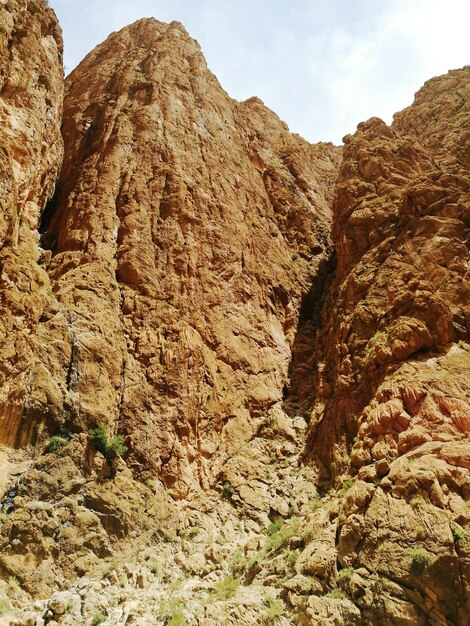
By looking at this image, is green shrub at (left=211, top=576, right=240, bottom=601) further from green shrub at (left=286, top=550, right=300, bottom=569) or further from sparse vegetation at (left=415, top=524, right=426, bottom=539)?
sparse vegetation at (left=415, top=524, right=426, bottom=539)

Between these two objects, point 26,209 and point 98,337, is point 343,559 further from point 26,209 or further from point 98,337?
point 26,209

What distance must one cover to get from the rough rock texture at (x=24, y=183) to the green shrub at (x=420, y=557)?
1022cm

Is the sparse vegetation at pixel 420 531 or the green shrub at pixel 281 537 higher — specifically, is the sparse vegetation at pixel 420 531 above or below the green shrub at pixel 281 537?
above

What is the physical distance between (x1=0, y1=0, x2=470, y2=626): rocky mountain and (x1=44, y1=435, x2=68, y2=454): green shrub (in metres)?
0.12

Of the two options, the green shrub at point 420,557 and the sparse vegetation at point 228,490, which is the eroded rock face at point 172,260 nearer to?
the sparse vegetation at point 228,490

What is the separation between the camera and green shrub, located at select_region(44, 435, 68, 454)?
13836 mm

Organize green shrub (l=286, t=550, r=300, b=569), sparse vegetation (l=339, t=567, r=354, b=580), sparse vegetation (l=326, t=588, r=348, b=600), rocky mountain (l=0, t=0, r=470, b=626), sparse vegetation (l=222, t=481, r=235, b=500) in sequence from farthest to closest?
sparse vegetation (l=222, t=481, r=235, b=500) < green shrub (l=286, t=550, r=300, b=569) < rocky mountain (l=0, t=0, r=470, b=626) < sparse vegetation (l=339, t=567, r=354, b=580) < sparse vegetation (l=326, t=588, r=348, b=600)

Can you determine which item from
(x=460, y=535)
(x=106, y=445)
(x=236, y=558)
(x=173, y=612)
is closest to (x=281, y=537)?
(x=236, y=558)

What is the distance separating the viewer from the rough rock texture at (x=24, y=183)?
13.9 m

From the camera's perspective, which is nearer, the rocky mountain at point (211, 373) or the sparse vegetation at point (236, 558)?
the rocky mountain at point (211, 373)

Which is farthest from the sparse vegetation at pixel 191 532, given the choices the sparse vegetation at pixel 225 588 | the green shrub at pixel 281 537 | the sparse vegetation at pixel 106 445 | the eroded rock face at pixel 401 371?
the eroded rock face at pixel 401 371

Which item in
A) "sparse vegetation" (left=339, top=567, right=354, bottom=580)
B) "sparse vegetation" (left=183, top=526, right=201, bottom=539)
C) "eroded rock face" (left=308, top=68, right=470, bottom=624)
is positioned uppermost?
"eroded rock face" (left=308, top=68, right=470, bottom=624)

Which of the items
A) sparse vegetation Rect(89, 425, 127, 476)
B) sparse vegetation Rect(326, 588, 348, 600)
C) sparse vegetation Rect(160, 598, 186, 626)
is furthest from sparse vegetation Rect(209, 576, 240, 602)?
sparse vegetation Rect(89, 425, 127, 476)

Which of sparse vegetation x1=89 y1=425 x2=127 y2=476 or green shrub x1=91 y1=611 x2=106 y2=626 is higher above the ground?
sparse vegetation x1=89 y1=425 x2=127 y2=476
